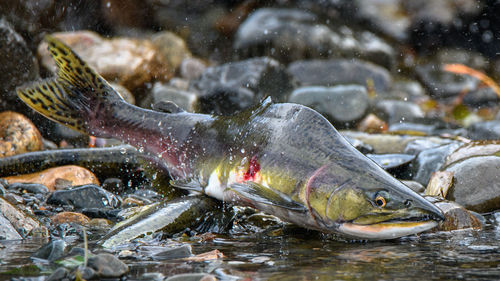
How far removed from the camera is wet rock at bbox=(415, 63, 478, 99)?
50.0ft

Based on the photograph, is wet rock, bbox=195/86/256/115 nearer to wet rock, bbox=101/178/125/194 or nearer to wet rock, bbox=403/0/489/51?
wet rock, bbox=101/178/125/194

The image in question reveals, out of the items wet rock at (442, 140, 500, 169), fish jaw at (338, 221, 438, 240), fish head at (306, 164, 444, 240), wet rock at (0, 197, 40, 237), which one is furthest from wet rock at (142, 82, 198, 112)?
fish jaw at (338, 221, 438, 240)

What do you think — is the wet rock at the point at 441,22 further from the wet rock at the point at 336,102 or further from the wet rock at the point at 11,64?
the wet rock at the point at 11,64

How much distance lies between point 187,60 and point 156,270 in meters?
11.3

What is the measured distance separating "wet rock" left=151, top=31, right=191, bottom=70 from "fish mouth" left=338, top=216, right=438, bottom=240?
1099 cm

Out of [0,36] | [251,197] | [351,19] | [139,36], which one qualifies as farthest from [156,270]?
[351,19]

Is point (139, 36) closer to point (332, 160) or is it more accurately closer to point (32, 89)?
point (32, 89)

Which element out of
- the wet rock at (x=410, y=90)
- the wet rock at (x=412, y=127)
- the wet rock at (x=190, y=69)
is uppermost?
the wet rock at (x=190, y=69)

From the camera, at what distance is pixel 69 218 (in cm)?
398

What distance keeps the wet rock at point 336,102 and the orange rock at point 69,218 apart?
5.99 meters

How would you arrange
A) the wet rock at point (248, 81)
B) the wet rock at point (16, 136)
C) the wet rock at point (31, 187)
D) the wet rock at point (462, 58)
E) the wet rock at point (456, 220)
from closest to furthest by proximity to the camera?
the wet rock at point (456, 220), the wet rock at point (31, 187), the wet rock at point (16, 136), the wet rock at point (248, 81), the wet rock at point (462, 58)

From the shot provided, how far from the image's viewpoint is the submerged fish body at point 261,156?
9.68 feet

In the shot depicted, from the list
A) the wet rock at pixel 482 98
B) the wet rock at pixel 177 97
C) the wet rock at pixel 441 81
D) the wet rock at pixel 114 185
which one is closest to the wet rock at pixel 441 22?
the wet rock at pixel 441 81

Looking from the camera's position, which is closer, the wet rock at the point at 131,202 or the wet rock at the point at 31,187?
the wet rock at the point at 131,202
